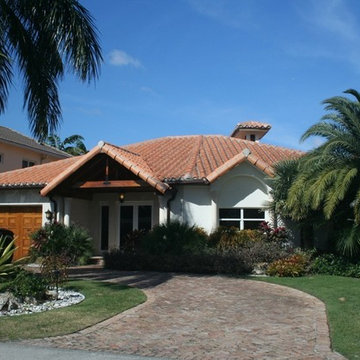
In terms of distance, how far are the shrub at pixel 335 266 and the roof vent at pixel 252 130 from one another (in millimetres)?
14288

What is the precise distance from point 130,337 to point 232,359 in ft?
5.95

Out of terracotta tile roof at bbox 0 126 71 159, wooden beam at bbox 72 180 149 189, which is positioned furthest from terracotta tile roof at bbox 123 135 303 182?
terracotta tile roof at bbox 0 126 71 159

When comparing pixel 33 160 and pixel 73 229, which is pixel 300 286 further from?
pixel 33 160

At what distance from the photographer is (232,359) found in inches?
245

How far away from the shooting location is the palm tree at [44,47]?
13102 millimetres

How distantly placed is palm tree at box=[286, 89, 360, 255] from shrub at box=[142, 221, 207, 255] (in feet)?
11.3

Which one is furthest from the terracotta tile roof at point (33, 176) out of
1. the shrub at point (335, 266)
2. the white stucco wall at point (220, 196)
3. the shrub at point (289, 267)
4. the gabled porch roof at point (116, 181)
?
the shrub at point (335, 266)

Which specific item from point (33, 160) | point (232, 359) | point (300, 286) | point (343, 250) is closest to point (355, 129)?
point (343, 250)

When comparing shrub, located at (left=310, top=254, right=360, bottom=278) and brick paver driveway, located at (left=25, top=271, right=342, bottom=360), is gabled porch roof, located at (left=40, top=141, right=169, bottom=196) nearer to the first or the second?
brick paver driveway, located at (left=25, top=271, right=342, bottom=360)

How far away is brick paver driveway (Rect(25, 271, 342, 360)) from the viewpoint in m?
6.61

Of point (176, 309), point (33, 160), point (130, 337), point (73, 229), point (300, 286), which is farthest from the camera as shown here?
point (33, 160)

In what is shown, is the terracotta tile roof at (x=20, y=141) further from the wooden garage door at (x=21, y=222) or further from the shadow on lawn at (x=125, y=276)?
the shadow on lawn at (x=125, y=276)

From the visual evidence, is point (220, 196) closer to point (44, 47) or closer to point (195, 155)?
point (195, 155)

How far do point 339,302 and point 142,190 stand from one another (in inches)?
413
